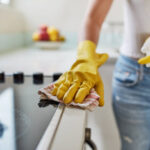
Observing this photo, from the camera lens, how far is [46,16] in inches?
65.6

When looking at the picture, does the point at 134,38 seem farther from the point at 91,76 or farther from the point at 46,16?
the point at 46,16

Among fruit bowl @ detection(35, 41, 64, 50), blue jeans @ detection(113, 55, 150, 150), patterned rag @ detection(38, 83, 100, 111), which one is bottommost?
blue jeans @ detection(113, 55, 150, 150)

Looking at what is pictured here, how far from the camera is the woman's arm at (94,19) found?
0.75 meters

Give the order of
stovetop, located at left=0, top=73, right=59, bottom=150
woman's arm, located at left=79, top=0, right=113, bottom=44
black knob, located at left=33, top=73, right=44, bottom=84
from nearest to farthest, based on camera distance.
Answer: stovetop, located at left=0, top=73, right=59, bottom=150 → black knob, located at left=33, top=73, right=44, bottom=84 → woman's arm, located at left=79, top=0, right=113, bottom=44

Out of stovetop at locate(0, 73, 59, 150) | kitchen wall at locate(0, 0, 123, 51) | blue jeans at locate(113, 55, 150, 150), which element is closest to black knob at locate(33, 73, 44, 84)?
stovetop at locate(0, 73, 59, 150)

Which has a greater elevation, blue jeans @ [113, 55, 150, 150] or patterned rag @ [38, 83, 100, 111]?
patterned rag @ [38, 83, 100, 111]

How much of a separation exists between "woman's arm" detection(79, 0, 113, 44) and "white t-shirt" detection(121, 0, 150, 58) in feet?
0.28

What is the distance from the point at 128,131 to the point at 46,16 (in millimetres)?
1115

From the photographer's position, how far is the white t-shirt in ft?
2.49

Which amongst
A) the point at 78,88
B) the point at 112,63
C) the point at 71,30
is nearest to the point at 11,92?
the point at 78,88

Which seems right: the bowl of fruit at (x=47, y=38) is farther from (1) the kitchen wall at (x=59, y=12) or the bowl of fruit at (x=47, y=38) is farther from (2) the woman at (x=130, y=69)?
(2) the woman at (x=130, y=69)

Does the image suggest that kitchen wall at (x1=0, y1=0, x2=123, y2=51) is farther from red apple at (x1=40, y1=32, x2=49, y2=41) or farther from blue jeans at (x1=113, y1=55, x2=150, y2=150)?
blue jeans at (x1=113, y1=55, x2=150, y2=150)

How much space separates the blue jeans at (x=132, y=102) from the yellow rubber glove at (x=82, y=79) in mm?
166

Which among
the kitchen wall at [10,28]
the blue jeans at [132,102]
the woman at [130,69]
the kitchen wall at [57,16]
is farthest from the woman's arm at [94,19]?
the kitchen wall at [57,16]
